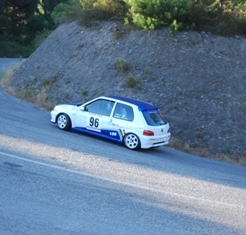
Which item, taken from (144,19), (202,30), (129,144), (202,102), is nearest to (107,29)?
(144,19)

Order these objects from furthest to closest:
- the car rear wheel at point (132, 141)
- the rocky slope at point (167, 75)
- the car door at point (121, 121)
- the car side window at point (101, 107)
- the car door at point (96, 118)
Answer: the rocky slope at point (167, 75) < the car side window at point (101, 107) < the car door at point (96, 118) < the car door at point (121, 121) < the car rear wheel at point (132, 141)

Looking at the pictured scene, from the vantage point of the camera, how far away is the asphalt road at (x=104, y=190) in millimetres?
8641

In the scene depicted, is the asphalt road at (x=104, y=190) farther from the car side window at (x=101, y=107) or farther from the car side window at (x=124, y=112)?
the car side window at (x=101, y=107)

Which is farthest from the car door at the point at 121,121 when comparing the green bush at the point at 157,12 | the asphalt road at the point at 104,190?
the green bush at the point at 157,12

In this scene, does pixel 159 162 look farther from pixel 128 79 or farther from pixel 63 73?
pixel 63 73

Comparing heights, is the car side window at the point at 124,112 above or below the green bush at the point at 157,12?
below

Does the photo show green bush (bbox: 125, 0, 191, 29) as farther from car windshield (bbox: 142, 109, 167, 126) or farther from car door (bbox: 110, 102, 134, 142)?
car door (bbox: 110, 102, 134, 142)

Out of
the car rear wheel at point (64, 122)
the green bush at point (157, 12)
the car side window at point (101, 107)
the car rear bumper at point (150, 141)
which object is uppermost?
the green bush at point (157, 12)

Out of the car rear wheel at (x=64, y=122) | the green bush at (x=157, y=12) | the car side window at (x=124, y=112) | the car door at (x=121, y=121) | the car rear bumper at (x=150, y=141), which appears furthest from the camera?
the green bush at (x=157, y=12)

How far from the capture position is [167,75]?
79.7ft

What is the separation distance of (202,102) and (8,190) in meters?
14.2

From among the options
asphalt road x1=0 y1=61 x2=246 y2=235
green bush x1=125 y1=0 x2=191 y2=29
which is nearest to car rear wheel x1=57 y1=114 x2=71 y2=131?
asphalt road x1=0 y1=61 x2=246 y2=235

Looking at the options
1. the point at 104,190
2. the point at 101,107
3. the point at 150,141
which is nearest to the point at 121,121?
the point at 101,107

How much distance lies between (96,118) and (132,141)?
55.1 inches
